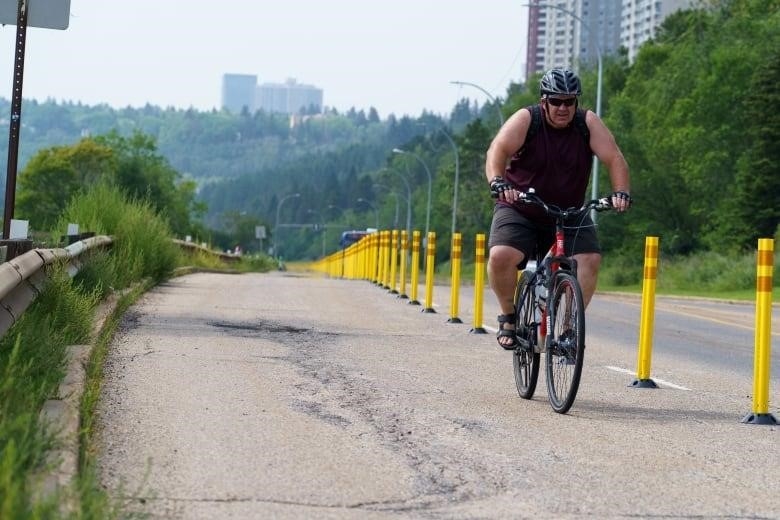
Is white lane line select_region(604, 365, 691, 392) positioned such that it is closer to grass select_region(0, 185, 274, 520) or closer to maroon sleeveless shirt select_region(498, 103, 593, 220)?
maroon sleeveless shirt select_region(498, 103, 593, 220)

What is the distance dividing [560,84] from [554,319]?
4.30 feet

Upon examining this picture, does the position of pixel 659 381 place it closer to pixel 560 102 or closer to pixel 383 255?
pixel 560 102

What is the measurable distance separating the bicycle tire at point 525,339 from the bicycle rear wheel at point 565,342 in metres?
0.27

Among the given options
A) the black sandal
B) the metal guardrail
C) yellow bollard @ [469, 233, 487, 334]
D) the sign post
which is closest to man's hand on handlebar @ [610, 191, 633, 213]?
the black sandal

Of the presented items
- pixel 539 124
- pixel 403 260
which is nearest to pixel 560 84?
pixel 539 124

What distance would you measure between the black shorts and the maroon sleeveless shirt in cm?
8

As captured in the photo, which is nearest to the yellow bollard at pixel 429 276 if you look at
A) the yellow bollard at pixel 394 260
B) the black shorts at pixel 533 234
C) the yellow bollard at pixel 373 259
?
the yellow bollard at pixel 394 260

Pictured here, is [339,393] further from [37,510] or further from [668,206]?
[668,206]

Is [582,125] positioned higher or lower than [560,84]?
lower

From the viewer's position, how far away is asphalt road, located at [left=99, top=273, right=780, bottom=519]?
5664mm

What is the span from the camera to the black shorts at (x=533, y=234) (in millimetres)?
8961

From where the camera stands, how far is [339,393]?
8.79 m

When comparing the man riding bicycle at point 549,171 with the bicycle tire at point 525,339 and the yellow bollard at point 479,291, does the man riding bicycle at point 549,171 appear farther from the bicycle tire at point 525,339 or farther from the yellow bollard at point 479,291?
the yellow bollard at point 479,291

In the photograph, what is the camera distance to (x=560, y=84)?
879 centimetres
